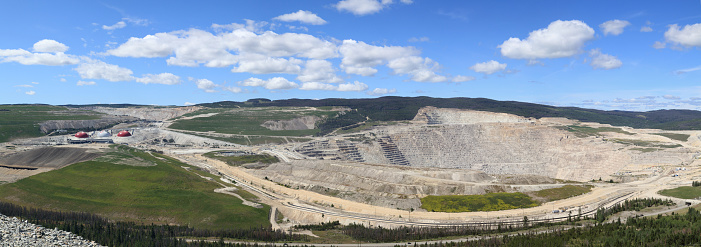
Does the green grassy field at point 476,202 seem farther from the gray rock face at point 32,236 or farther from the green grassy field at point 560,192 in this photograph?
the gray rock face at point 32,236

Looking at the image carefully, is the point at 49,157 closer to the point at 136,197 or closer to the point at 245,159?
the point at 245,159

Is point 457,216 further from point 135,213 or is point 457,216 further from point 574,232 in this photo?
point 135,213

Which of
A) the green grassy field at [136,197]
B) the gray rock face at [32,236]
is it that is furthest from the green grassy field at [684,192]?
the gray rock face at [32,236]

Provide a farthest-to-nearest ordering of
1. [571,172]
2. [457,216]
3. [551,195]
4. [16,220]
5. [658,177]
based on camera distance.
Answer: [571,172] < [658,177] < [551,195] < [457,216] < [16,220]

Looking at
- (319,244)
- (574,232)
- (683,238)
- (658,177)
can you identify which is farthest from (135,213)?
(658,177)

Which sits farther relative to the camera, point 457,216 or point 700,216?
point 457,216

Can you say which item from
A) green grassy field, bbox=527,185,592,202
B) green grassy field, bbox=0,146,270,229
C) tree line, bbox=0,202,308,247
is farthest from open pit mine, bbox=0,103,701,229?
tree line, bbox=0,202,308,247
